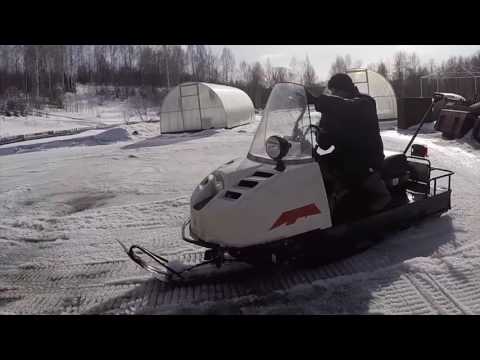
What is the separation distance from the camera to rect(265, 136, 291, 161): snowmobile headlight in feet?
11.3

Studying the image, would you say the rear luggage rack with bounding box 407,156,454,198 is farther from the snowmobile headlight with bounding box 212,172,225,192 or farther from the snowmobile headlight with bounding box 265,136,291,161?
the snowmobile headlight with bounding box 212,172,225,192

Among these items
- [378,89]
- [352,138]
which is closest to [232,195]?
[352,138]

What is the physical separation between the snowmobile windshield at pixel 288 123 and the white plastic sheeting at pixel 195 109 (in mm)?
16368

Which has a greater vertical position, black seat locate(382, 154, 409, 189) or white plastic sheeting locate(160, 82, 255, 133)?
white plastic sheeting locate(160, 82, 255, 133)

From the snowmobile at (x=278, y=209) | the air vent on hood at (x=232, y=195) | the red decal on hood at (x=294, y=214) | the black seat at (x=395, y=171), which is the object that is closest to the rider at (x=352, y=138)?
the snowmobile at (x=278, y=209)

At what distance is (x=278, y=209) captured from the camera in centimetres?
329

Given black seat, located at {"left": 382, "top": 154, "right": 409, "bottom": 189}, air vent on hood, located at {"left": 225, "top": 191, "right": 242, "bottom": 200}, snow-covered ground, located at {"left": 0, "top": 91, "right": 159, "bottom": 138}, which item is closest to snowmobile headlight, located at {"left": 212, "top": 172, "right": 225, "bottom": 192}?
air vent on hood, located at {"left": 225, "top": 191, "right": 242, "bottom": 200}

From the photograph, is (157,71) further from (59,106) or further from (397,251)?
(397,251)

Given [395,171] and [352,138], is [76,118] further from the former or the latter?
[352,138]

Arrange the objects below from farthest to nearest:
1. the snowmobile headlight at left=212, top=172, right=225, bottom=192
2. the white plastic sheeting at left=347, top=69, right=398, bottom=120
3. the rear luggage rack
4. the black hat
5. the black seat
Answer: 1. the white plastic sheeting at left=347, top=69, right=398, bottom=120
2. the rear luggage rack
3. the black seat
4. the black hat
5. the snowmobile headlight at left=212, top=172, right=225, bottom=192

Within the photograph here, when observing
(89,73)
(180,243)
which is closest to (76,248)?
(180,243)

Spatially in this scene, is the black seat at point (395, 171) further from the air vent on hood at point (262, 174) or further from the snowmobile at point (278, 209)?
the air vent on hood at point (262, 174)

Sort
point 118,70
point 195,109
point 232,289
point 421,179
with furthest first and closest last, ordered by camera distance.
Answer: point 118,70 < point 195,109 < point 421,179 < point 232,289

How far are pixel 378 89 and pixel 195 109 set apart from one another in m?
9.13
